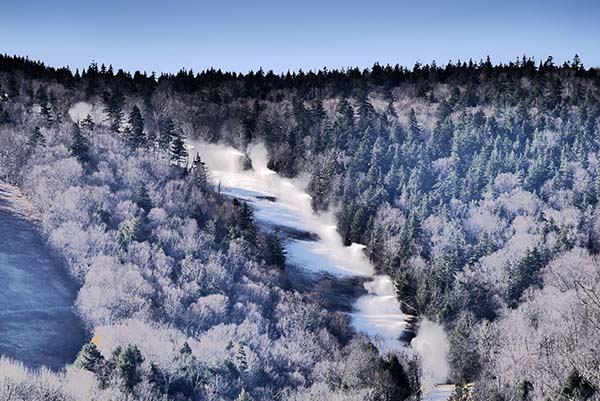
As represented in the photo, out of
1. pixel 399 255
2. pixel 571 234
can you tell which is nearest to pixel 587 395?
pixel 399 255

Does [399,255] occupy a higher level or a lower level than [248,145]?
lower

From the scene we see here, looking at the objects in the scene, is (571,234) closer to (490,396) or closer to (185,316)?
(490,396)

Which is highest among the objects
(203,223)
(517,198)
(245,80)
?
(245,80)

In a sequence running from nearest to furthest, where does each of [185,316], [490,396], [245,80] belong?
[490,396] < [185,316] < [245,80]

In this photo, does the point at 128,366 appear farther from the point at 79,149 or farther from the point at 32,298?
the point at 79,149

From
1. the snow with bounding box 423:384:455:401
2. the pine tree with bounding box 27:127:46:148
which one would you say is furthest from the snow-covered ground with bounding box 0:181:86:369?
the snow with bounding box 423:384:455:401

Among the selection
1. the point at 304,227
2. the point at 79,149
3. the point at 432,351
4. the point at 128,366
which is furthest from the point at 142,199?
the point at 432,351

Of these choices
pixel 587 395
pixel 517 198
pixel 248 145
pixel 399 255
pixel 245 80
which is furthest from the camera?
pixel 245 80
